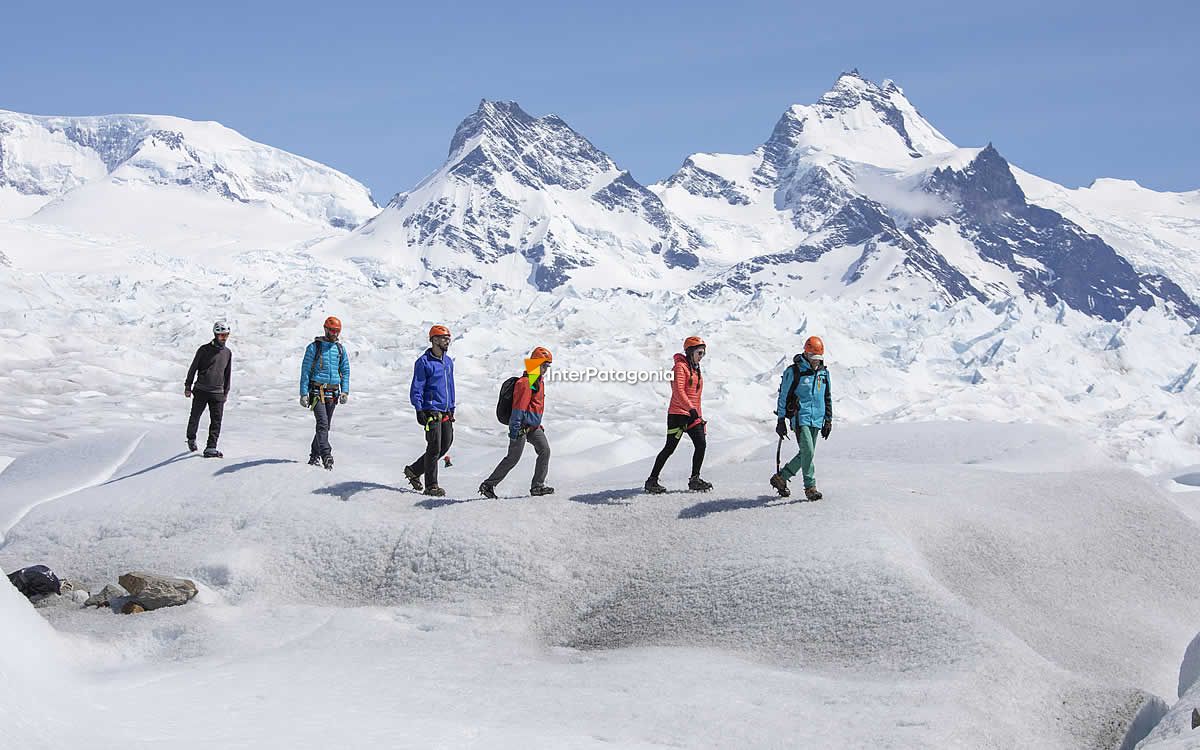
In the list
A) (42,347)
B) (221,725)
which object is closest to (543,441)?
(221,725)

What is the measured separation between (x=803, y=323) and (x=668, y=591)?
84.7m

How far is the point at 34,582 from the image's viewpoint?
374 inches

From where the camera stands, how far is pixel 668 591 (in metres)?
8.89

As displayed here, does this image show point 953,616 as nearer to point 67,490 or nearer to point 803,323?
point 67,490

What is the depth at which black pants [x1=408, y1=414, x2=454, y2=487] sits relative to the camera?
36.7ft

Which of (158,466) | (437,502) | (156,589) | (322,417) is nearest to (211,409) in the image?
(158,466)

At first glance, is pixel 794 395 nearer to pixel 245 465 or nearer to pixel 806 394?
pixel 806 394

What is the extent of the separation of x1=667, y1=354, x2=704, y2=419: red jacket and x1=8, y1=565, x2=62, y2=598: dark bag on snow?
6040 millimetres

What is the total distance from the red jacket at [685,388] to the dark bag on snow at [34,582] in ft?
→ 19.8

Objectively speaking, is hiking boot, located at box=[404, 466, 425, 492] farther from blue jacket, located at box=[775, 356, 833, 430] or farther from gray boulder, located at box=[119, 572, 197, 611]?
blue jacket, located at box=[775, 356, 833, 430]

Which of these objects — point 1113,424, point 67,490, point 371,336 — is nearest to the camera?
point 67,490

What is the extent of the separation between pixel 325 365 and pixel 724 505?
201 inches

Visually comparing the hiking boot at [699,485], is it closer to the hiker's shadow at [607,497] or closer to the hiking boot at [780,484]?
the hiker's shadow at [607,497]

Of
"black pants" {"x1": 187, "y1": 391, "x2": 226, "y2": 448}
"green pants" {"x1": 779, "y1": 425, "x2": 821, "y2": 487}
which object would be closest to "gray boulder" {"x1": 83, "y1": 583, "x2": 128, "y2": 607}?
"black pants" {"x1": 187, "y1": 391, "x2": 226, "y2": 448}
